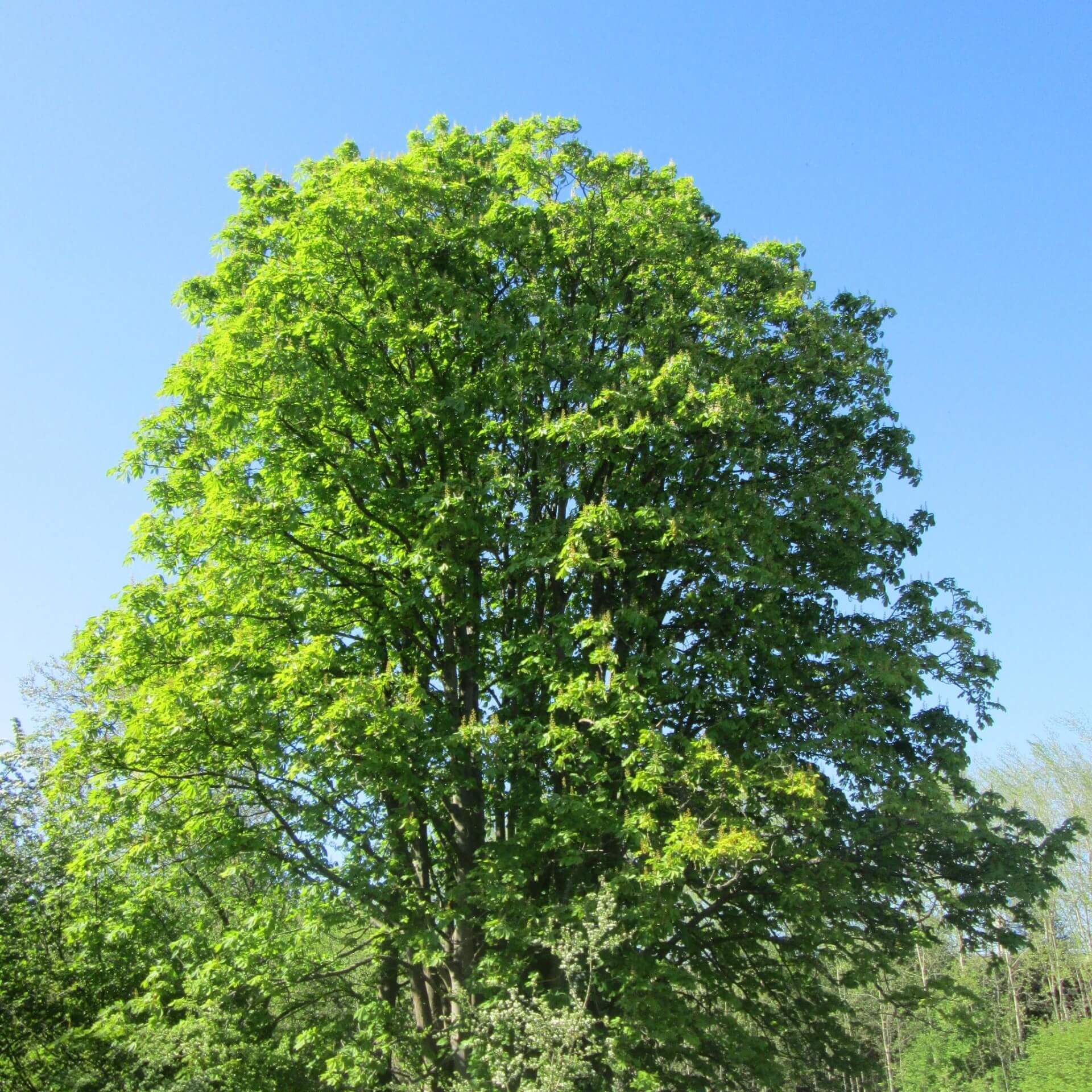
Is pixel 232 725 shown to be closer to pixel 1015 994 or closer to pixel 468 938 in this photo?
pixel 468 938

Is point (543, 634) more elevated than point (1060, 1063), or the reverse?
point (543, 634)

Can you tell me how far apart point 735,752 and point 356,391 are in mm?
6574

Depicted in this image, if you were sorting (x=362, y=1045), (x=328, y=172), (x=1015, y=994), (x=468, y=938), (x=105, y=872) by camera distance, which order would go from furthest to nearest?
(x=1015, y=994) → (x=328, y=172) → (x=105, y=872) → (x=468, y=938) → (x=362, y=1045)

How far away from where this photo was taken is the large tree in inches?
408

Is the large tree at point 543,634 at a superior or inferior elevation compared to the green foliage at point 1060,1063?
superior

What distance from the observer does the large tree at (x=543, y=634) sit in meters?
10.4

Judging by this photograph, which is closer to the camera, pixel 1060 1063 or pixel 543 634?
pixel 543 634

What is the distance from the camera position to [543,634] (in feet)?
38.4

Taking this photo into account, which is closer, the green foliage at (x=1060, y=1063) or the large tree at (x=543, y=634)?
the large tree at (x=543, y=634)

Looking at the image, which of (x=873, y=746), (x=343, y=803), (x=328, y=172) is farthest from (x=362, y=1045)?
(x=328, y=172)

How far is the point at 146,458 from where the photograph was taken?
1307cm

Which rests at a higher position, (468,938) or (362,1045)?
(468,938)

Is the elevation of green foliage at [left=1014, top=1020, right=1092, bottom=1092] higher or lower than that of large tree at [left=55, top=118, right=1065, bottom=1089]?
lower

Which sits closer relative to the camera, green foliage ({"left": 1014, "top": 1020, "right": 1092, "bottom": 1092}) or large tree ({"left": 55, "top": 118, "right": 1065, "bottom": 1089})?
large tree ({"left": 55, "top": 118, "right": 1065, "bottom": 1089})
